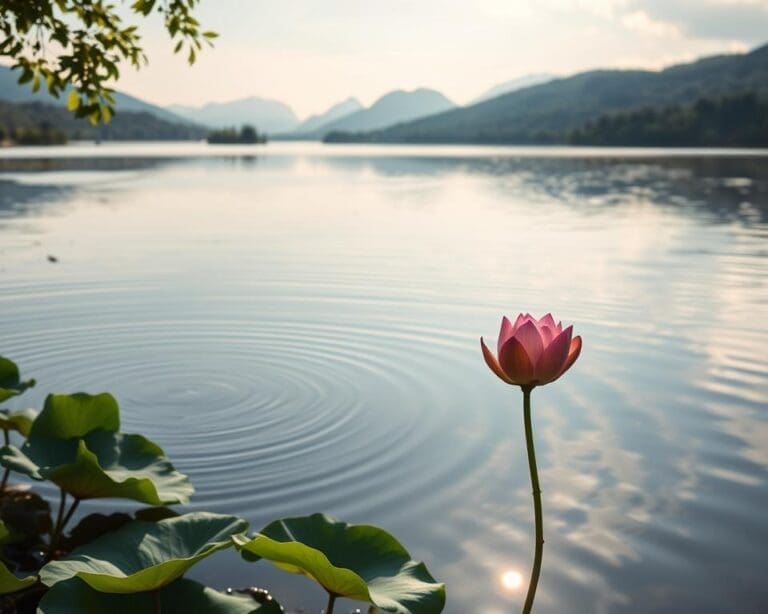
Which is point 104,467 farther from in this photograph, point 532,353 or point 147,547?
point 532,353

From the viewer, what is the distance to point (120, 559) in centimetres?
309

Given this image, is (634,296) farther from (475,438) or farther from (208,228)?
(208,228)

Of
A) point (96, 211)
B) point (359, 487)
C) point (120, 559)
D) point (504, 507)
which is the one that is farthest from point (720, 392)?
point (96, 211)

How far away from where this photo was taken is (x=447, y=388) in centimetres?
737

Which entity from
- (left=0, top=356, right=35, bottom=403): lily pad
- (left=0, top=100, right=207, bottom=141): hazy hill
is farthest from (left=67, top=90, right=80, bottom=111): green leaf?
(left=0, top=100, right=207, bottom=141): hazy hill

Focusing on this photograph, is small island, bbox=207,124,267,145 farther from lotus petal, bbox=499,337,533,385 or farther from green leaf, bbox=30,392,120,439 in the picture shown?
lotus petal, bbox=499,337,533,385

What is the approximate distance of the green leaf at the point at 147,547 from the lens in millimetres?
2877

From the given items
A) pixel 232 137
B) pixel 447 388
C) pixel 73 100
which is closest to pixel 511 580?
pixel 447 388

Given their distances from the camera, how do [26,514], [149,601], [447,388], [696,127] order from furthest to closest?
1. [696,127]
2. [447,388]
3. [26,514]
4. [149,601]

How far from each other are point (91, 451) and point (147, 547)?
1033mm

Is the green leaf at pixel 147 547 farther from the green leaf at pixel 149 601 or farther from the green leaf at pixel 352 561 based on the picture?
the green leaf at pixel 352 561

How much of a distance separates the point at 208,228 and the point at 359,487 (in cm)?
1481

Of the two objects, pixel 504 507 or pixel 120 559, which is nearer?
pixel 120 559

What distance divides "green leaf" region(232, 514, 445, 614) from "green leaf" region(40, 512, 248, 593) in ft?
0.58
